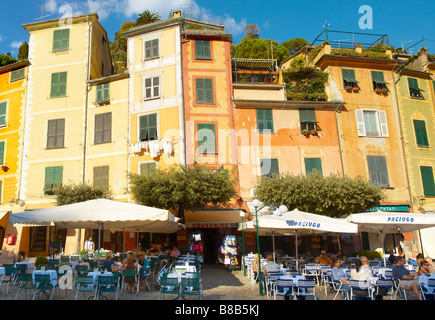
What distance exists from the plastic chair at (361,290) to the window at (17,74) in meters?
24.9

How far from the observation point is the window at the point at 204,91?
2370cm

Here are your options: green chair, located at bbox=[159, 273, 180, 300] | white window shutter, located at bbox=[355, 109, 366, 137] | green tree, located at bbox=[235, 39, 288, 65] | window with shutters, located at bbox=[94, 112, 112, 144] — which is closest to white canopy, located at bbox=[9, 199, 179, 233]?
green chair, located at bbox=[159, 273, 180, 300]

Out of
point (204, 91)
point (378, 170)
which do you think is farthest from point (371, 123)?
point (204, 91)

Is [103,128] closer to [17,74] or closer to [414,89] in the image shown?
[17,74]

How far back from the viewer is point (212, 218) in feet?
67.5

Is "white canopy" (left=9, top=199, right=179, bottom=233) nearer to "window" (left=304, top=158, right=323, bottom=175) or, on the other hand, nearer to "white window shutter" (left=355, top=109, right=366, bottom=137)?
"window" (left=304, top=158, right=323, bottom=175)

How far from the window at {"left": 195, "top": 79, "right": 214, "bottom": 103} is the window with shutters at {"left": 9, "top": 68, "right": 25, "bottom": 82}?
478 inches

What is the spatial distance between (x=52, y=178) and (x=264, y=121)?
536 inches

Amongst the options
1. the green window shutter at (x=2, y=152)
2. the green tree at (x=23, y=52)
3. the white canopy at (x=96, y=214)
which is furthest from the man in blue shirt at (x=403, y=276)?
the green tree at (x=23, y=52)

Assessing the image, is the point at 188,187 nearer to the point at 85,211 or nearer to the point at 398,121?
the point at 85,211

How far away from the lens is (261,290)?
11.2m

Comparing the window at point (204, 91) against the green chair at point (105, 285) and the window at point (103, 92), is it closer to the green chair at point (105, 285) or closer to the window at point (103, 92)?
the window at point (103, 92)

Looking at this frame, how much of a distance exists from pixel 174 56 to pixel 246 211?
10826 millimetres

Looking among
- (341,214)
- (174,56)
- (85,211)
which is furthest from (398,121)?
(85,211)
